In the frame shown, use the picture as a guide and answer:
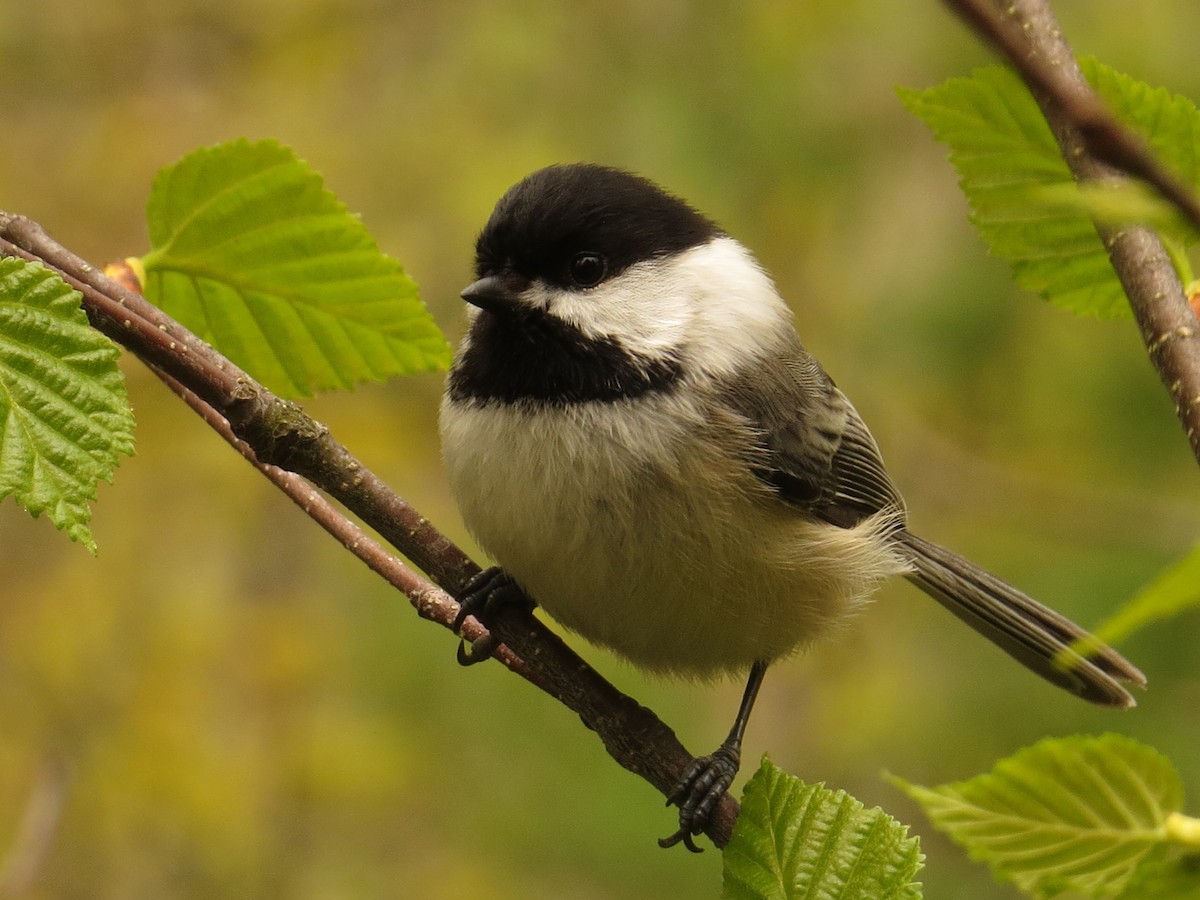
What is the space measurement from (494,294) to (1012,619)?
4.59ft

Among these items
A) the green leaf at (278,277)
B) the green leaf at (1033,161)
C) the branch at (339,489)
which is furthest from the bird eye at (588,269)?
the green leaf at (1033,161)

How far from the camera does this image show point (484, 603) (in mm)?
1927

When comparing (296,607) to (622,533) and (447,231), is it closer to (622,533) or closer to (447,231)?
(447,231)

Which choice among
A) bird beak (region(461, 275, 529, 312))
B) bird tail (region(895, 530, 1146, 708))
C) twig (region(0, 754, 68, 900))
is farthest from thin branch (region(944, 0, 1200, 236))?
twig (region(0, 754, 68, 900))

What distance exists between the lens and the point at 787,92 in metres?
4.11

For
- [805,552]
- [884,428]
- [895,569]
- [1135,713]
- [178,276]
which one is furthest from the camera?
[884,428]

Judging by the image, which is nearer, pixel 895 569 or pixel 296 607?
pixel 895 569

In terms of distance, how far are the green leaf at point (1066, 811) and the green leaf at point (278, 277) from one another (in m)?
1.08

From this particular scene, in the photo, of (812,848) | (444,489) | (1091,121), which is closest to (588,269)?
(812,848)

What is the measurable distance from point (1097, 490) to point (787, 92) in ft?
5.32

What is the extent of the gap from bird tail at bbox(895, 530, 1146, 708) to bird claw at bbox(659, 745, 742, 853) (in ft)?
2.96

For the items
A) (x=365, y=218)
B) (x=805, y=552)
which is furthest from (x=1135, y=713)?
(x=365, y=218)

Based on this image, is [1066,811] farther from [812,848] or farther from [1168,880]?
[812,848]

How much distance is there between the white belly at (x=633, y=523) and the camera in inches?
80.0
